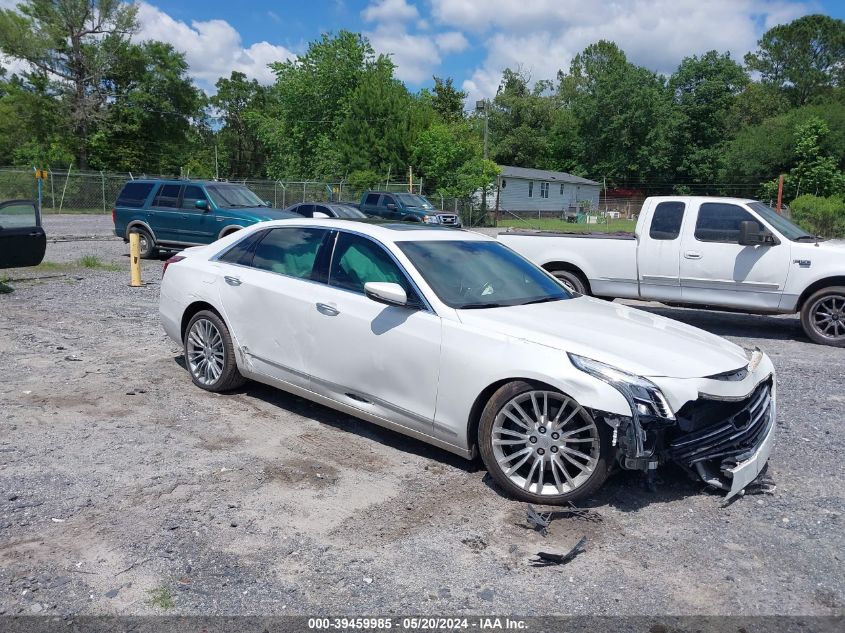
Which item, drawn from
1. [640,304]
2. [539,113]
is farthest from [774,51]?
[640,304]

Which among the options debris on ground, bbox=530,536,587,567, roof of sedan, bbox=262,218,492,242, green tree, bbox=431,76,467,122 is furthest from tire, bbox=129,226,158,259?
green tree, bbox=431,76,467,122

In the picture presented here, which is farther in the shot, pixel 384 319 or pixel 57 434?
pixel 57 434

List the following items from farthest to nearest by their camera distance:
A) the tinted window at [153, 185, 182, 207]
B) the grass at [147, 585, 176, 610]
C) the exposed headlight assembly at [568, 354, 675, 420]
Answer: the tinted window at [153, 185, 182, 207] < the exposed headlight assembly at [568, 354, 675, 420] < the grass at [147, 585, 176, 610]

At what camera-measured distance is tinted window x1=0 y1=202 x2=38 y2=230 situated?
35.8 feet

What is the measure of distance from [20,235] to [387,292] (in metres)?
8.63

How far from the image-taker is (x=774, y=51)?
263 ft

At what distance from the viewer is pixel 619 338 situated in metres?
4.48

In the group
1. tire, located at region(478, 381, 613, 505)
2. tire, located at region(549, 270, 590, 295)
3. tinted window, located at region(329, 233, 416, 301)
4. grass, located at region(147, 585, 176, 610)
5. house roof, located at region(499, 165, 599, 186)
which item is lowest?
grass, located at region(147, 585, 176, 610)

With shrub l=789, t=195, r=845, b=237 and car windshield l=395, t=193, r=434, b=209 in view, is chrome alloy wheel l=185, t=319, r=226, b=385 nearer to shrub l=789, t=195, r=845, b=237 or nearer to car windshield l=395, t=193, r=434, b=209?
car windshield l=395, t=193, r=434, b=209

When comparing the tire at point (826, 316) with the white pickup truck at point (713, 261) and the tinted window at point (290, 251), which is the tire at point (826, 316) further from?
the tinted window at point (290, 251)

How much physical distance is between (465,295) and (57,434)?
3088 mm

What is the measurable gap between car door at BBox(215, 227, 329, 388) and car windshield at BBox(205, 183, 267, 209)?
10.8 meters

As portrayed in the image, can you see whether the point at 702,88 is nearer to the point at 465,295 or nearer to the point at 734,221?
the point at 734,221

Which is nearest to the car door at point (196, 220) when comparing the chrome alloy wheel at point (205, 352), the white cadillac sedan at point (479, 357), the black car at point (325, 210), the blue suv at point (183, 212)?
the blue suv at point (183, 212)
